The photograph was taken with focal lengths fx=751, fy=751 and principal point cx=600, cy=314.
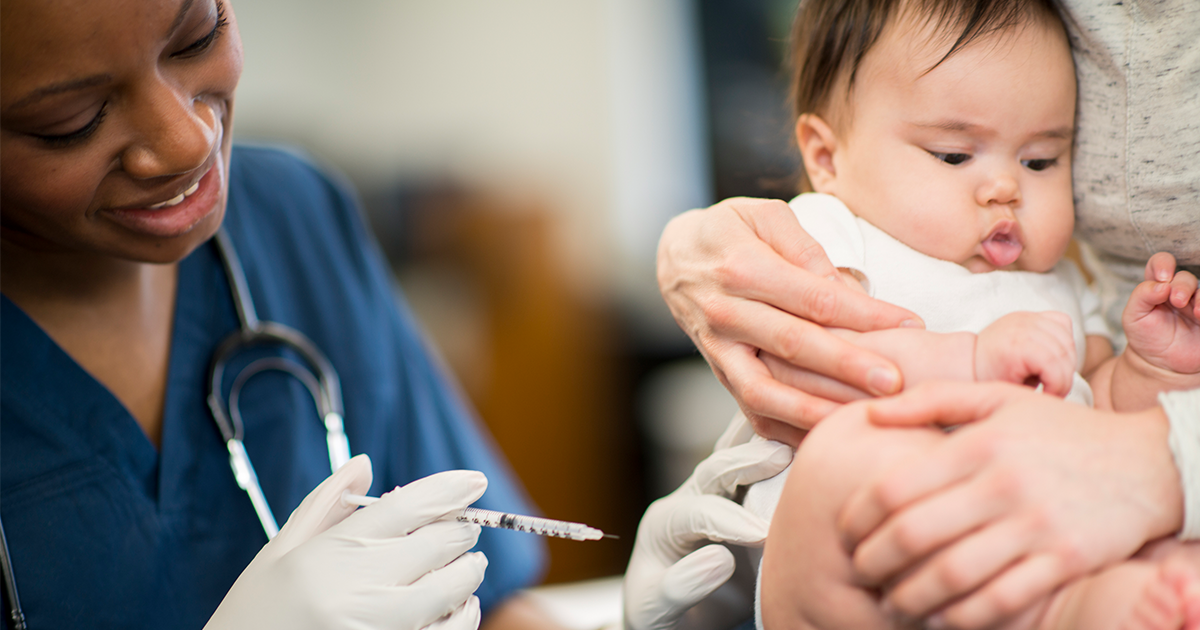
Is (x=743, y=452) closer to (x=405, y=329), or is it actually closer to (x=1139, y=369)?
(x=1139, y=369)

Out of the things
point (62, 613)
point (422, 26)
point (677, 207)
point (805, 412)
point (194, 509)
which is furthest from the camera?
point (422, 26)

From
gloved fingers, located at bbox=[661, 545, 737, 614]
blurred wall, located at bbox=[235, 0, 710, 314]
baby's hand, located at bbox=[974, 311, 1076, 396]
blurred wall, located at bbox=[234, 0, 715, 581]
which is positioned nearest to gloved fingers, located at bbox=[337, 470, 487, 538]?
gloved fingers, located at bbox=[661, 545, 737, 614]

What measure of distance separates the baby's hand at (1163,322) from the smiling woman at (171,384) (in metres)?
0.56

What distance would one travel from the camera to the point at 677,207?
9.48ft

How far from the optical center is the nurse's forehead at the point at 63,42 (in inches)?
22.0

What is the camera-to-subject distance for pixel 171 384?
862 mm

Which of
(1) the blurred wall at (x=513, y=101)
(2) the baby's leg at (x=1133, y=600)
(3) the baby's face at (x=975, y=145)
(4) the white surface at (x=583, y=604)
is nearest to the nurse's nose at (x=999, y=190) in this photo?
(3) the baby's face at (x=975, y=145)

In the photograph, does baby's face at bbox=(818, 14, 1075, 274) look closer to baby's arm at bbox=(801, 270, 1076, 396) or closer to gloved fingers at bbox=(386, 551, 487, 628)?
baby's arm at bbox=(801, 270, 1076, 396)

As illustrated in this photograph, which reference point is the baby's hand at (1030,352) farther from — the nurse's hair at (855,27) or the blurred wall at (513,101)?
the blurred wall at (513,101)

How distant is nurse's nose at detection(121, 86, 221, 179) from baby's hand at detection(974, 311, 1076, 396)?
673mm

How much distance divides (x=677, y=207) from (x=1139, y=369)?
230 centimetres

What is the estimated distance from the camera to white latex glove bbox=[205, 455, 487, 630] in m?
0.61

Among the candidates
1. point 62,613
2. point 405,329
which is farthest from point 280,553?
point 405,329

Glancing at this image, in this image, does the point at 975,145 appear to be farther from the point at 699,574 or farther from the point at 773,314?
the point at 699,574
